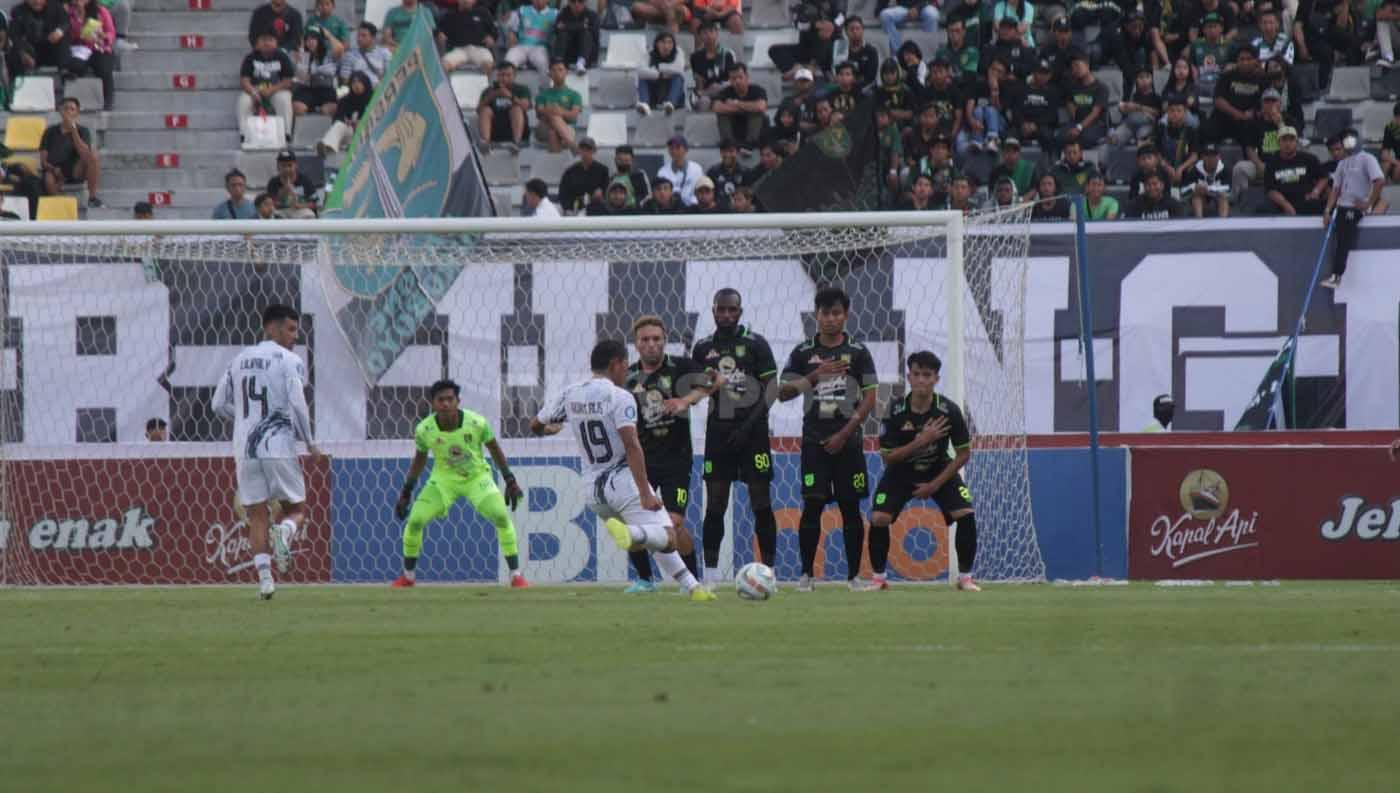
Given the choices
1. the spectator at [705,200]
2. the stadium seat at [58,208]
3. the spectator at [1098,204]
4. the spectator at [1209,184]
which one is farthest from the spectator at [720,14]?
the stadium seat at [58,208]

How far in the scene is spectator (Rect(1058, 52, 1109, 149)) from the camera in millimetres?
21750

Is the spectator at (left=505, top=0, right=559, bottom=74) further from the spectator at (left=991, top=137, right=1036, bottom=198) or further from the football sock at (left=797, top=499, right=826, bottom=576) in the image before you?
the football sock at (left=797, top=499, right=826, bottom=576)

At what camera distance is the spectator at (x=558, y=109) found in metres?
22.6

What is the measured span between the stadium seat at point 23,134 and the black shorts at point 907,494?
13.4m

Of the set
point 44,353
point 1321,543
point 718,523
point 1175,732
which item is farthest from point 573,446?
point 1175,732

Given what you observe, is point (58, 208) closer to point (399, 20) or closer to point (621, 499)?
point (399, 20)

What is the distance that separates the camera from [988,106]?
72.2 feet

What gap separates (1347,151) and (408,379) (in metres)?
9.70

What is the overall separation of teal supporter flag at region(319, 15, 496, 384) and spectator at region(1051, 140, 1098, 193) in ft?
20.6

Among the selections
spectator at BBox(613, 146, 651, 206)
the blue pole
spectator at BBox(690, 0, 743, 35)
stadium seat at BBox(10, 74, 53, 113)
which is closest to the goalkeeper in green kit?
the blue pole

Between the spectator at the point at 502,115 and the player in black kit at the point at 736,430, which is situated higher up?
the spectator at the point at 502,115

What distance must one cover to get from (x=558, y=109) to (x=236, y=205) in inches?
169

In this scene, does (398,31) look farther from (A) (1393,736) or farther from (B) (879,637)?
(A) (1393,736)

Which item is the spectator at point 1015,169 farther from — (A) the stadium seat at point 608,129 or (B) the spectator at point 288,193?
(B) the spectator at point 288,193
